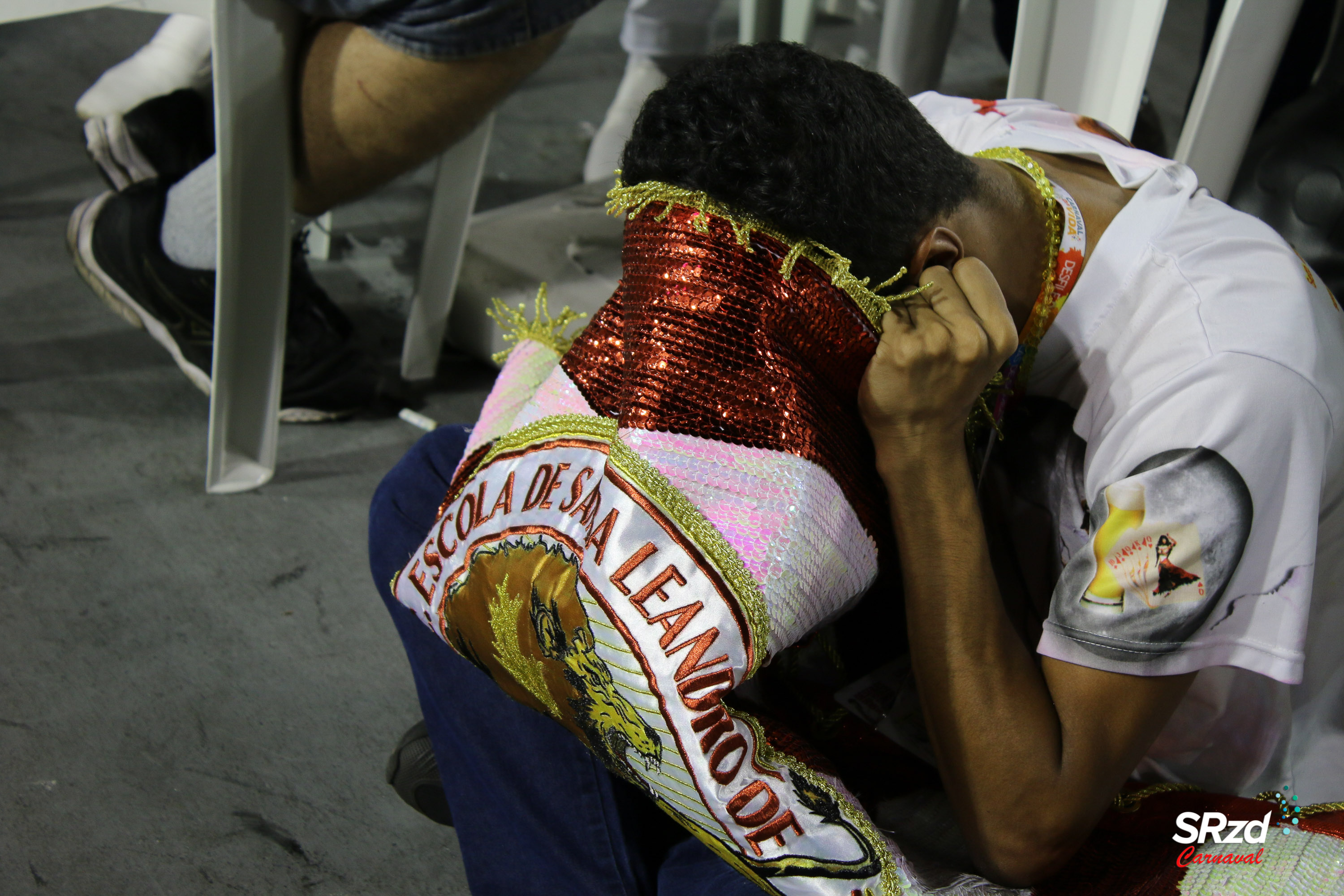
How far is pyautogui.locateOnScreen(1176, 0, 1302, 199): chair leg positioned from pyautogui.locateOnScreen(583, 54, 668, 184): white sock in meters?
1.29

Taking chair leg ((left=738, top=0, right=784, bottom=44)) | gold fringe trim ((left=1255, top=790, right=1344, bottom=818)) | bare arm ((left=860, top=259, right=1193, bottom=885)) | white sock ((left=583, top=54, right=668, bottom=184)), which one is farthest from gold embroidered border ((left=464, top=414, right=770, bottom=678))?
white sock ((left=583, top=54, right=668, bottom=184))

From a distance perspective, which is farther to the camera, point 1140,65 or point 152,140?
point 152,140

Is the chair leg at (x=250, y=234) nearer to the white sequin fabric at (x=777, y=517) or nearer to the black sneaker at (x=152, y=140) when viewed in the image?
the black sneaker at (x=152, y=140)

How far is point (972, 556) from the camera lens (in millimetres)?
781

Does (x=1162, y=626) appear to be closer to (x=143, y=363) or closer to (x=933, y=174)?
(x=933, y=174)

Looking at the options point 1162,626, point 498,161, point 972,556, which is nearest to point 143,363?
point 498,161

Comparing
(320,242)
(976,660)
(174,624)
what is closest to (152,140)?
(320,242)

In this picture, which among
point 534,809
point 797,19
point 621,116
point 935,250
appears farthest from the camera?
point 621,116

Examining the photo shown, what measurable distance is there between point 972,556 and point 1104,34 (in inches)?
35.9

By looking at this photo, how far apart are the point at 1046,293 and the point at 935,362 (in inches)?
7.6

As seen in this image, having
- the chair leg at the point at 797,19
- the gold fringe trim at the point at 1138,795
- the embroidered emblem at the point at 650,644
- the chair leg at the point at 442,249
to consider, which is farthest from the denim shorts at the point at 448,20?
the gold fringe trim at the point at 1138,795

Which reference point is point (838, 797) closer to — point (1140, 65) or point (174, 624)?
point (174, 624)

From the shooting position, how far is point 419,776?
1075 millimetres

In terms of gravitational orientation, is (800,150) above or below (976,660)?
above
